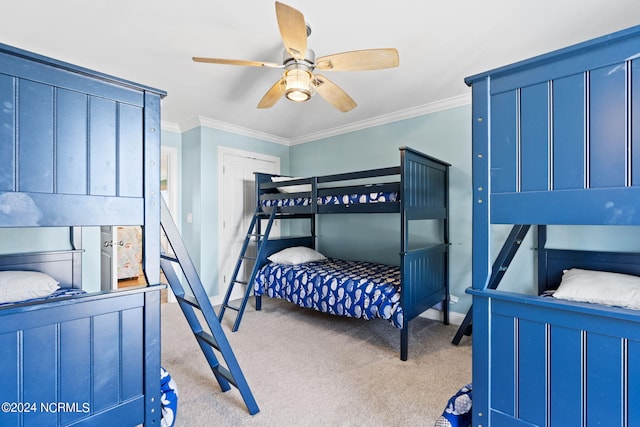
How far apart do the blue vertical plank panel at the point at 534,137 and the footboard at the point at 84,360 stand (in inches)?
61.2

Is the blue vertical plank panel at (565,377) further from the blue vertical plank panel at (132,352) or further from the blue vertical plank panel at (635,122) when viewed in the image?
the blue vertical plank panel at (132,352)

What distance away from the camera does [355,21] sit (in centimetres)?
206

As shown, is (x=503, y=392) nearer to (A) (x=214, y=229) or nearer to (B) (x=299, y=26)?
(B) (x=299, y=26)

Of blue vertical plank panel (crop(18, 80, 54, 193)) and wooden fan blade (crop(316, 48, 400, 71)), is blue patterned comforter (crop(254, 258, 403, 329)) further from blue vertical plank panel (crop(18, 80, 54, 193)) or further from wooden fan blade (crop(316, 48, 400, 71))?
blue vertical plank panel (crop(18, 80, 54, 193))

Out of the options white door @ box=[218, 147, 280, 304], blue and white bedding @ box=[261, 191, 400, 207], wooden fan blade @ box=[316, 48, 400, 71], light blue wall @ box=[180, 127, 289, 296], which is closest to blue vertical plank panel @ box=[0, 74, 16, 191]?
wooden fan blade @ box=[316, 48, 400, 71]

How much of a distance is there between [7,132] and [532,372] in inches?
78.5

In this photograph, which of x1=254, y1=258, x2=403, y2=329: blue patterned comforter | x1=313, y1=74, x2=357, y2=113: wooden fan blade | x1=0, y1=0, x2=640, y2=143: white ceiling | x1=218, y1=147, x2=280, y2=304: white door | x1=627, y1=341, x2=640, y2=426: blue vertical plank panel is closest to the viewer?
x1=627, y1=341, x2=640, y2=426: blue vertical plank panel

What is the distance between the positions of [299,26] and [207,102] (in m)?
2.05

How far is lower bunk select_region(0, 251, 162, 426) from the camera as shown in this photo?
3.35ft

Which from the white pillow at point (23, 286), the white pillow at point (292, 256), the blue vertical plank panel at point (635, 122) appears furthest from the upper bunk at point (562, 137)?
the white pillow at point (23, 286)

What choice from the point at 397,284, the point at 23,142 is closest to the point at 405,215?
the point at 397,284

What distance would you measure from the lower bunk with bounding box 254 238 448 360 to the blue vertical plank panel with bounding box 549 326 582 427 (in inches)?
55.3

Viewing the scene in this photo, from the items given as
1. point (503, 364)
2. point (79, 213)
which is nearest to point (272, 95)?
point (79, 213)

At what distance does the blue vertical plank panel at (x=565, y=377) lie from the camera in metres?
1.01
